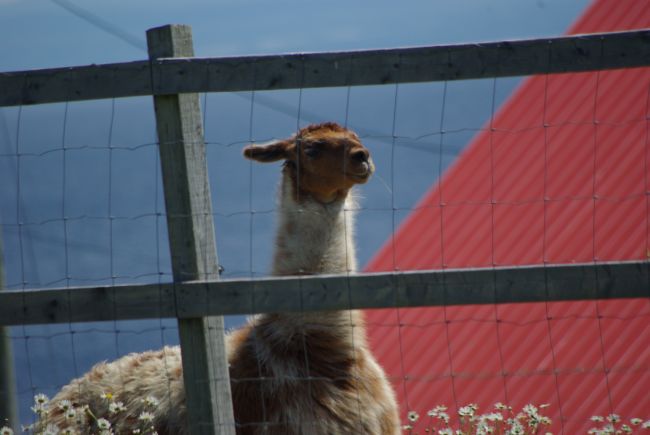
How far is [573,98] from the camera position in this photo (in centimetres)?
986

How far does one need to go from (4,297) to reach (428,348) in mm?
5184

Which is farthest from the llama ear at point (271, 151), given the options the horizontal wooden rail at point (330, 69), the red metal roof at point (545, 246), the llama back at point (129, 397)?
the red metal roof at point (545, 246)

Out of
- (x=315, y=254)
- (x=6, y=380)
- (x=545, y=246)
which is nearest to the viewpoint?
(x=6, y=380)

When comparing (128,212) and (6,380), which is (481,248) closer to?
(6,380)

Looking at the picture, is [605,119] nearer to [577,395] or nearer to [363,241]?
[577,395]

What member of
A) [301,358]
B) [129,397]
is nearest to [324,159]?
[301,358]

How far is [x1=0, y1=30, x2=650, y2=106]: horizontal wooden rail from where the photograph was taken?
132 inches

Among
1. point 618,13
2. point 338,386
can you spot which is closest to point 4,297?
point 338,386

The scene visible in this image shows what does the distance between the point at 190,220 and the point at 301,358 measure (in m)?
1.03

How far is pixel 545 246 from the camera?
8328mm

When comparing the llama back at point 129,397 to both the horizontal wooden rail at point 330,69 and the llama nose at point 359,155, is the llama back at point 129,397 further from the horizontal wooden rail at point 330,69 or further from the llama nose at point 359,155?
the horizontal wooden rail at point 330,69

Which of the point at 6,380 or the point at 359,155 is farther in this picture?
the point at 359,155

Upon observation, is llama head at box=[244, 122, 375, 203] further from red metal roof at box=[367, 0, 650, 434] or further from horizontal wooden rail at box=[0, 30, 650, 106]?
red metal roof at box=[367, 0, 650, 434]

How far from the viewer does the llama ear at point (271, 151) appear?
4879 millimetres
